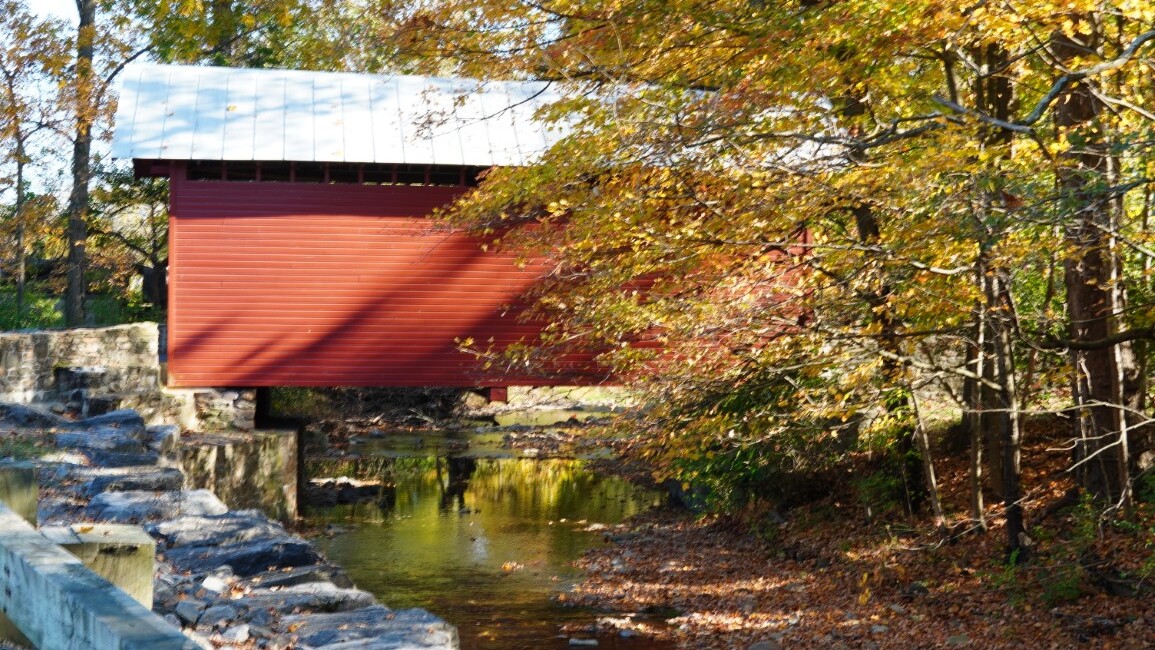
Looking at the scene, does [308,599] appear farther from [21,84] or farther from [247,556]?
[21,84]

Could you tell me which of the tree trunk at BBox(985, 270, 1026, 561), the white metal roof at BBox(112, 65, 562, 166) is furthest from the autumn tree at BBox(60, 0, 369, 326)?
the tree trunk at BBox(985, 270, 1026, 561)

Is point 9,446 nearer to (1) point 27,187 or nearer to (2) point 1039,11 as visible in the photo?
(2) point 1039,11

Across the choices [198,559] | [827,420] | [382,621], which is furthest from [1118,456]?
[198,559]

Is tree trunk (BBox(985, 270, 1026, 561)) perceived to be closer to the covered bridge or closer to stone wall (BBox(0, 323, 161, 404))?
the covered bridge

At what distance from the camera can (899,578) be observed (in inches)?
397

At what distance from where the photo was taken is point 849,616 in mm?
9438

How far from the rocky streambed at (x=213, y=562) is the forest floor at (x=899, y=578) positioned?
3903mm

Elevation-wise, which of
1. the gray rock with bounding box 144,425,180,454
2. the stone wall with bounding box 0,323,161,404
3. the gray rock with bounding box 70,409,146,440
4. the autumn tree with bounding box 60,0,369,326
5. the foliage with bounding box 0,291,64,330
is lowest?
the gray rock with bounding box 144,425,180,454

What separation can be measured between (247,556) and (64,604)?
4254 mm

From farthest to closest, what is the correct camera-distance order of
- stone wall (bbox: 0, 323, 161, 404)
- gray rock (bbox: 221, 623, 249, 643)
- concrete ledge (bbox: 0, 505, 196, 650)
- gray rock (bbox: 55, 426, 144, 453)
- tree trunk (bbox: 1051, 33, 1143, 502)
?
stone wall (bbox: 0, 323, 161, 404) → gray rock (bbox: 55, 426, 144, 453) → tree trunk (bbox: 1051, 33, 1143, 502) → gray rock (bbox: 221, 623, 249, 643) → concrete ledge (bbox: 0, 505, 196, 650)

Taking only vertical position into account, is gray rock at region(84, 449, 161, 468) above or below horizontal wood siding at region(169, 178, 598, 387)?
below

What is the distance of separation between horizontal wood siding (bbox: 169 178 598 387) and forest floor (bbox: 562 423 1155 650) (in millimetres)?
3404

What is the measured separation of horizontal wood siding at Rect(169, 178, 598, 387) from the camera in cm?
1413

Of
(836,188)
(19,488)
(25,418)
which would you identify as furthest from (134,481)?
(836,188)
